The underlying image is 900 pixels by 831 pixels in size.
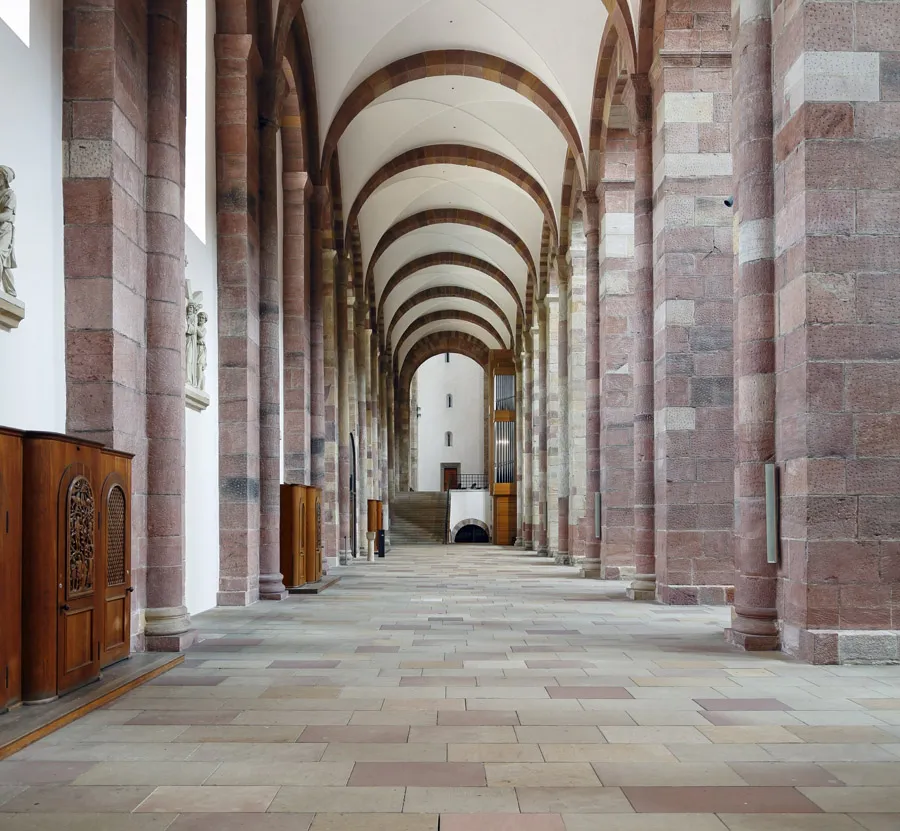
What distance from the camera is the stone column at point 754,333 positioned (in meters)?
8.27

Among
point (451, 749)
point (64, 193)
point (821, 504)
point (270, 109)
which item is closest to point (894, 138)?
point (821, 504)

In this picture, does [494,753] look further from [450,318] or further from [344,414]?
[450,318]

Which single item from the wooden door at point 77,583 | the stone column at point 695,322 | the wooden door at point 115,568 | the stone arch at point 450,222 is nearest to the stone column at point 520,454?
the stone arch at point 450,222

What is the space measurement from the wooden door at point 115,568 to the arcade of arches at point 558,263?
2.26ft

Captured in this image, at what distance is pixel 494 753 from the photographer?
4.85m

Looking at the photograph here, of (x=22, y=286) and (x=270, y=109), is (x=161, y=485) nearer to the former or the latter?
(x=22, y=286)

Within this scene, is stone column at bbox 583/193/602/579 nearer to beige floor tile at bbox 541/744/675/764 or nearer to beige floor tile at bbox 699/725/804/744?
beige floor tile at bbox 699/725/804/744

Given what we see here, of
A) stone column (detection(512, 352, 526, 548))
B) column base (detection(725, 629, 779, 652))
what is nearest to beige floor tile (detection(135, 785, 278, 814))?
column base (detection(725, 629, 779, 652))

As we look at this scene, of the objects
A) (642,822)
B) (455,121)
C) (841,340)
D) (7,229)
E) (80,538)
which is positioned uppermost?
(455,121)

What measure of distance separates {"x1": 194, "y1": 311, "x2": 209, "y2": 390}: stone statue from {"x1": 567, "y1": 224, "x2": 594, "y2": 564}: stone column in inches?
445

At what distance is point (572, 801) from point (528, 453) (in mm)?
28704

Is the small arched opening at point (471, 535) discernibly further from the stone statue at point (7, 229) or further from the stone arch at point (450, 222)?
the stone statue at point (7, 229)

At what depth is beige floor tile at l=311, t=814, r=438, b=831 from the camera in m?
3.71

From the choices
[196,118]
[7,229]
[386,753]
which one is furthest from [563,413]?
[386,753]
